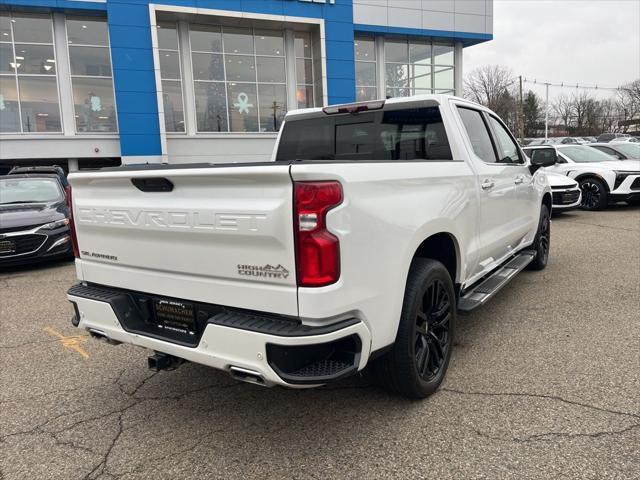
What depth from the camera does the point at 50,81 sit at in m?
19.3

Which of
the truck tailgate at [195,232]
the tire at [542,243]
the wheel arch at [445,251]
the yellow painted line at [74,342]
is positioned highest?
the truck tailgate at [195,232]

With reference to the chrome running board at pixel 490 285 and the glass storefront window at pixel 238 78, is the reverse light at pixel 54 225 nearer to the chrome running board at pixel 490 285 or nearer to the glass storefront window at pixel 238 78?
the chrome running board at pixel 490 285

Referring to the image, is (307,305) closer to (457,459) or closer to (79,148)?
(457,459)

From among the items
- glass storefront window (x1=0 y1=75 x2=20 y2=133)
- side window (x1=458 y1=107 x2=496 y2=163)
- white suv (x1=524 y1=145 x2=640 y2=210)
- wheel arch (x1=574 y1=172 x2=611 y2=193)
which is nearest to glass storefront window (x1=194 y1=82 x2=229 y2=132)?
glass storefront window (x1=0 y1=75 x2=20 y2=133)

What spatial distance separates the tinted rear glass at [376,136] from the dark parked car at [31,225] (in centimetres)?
509

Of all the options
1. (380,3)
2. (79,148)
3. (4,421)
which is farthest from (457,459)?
(380,3)

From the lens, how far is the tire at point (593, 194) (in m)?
11.7

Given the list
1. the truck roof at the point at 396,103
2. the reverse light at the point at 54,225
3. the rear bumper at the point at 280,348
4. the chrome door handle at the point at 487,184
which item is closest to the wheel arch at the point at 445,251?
the chrome door handle at the point at 487,184

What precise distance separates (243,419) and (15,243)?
612 cm

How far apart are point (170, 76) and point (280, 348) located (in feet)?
67.7

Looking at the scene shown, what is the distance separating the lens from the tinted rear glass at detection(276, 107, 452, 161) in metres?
3.95

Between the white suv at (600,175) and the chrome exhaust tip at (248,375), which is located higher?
the white suv at (600,175)

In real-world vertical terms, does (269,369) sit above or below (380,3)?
below

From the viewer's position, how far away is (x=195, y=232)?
2.51m
